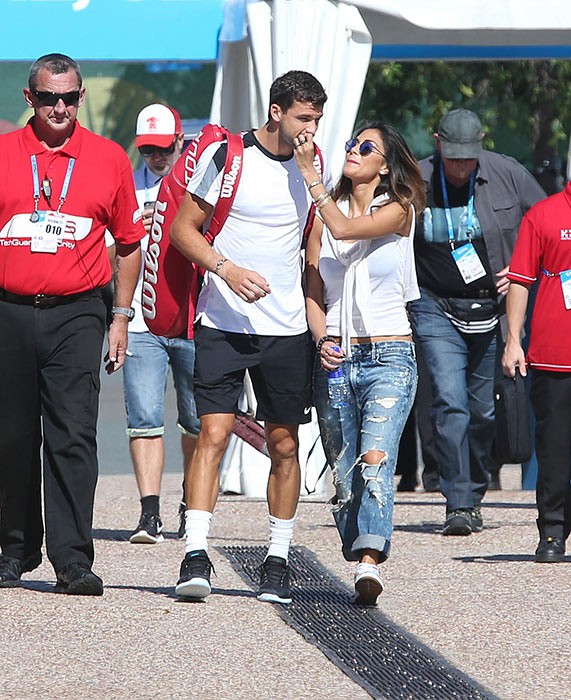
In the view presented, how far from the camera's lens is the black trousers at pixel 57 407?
6.67 m

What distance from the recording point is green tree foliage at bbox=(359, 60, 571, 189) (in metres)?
20.8

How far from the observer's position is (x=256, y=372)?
6629 millimetres

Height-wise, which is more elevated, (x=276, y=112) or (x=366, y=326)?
(x=276, y=112)

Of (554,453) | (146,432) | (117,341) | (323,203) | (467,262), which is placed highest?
(323,203)

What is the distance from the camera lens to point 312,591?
698 centimetres

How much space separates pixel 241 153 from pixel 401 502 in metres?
4.37

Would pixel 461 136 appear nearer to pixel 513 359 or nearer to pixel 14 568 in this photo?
pixel 513 359

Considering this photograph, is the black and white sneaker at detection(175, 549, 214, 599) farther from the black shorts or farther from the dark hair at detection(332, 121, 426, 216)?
the dark hair at detection(332, 121, 426, 216)

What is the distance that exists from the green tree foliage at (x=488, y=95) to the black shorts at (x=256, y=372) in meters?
14.1

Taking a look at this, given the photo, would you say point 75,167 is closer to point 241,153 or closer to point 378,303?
point 241,153

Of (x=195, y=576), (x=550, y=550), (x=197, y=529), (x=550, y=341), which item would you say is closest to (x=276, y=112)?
(x=197, y=529)

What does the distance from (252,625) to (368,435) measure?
92 centimetres

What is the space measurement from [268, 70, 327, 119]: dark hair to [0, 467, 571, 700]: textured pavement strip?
1.93m

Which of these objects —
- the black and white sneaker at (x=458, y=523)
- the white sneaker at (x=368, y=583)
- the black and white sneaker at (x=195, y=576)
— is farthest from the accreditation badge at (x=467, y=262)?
the black and white sneaker at (x=195, y=576)
